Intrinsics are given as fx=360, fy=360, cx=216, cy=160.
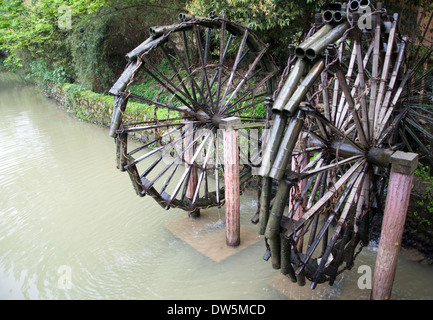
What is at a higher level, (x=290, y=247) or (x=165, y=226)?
(x=290, y=247)

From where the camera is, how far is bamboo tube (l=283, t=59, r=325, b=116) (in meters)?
3.34

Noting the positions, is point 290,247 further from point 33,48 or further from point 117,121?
point 33,48

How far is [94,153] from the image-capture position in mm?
10414

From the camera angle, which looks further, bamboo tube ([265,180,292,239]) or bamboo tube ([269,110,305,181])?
bamboo tube ([265,180,292,239])

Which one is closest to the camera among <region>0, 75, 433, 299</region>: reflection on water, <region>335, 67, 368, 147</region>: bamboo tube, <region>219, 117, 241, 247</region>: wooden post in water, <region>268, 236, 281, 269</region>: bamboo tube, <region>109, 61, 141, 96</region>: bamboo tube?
<region>335, 67, 368, 147</region>: bamboo tube

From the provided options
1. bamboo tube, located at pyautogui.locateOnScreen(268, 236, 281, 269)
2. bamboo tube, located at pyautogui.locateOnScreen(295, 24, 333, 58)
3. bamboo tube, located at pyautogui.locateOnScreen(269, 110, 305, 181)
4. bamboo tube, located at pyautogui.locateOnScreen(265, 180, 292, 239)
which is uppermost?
bamboo tube, located at pyautogui.locateOnScreen(295, 24, 333, 58)

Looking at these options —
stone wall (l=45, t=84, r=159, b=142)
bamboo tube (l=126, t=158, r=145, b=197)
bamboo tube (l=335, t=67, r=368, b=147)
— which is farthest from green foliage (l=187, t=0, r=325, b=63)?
bamboo tube (l=335, t=67, r=368, b=147)

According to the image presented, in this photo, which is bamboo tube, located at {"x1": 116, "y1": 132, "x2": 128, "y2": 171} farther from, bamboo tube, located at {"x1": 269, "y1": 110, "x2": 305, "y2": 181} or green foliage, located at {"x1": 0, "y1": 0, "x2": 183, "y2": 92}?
green foliage, located at {"x1": 0, "y1": 0, "x2": 183, "y2": 92}

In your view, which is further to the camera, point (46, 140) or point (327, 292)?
point (46, 140)

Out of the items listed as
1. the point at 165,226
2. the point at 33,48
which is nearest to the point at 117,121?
the point at 165,226

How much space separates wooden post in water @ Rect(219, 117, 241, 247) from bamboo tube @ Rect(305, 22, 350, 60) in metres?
2.02

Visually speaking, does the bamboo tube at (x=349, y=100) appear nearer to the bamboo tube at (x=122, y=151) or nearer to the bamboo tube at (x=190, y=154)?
the bamboo tube at (x=190, y=154)

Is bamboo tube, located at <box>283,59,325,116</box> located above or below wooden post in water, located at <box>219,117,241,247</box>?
above
